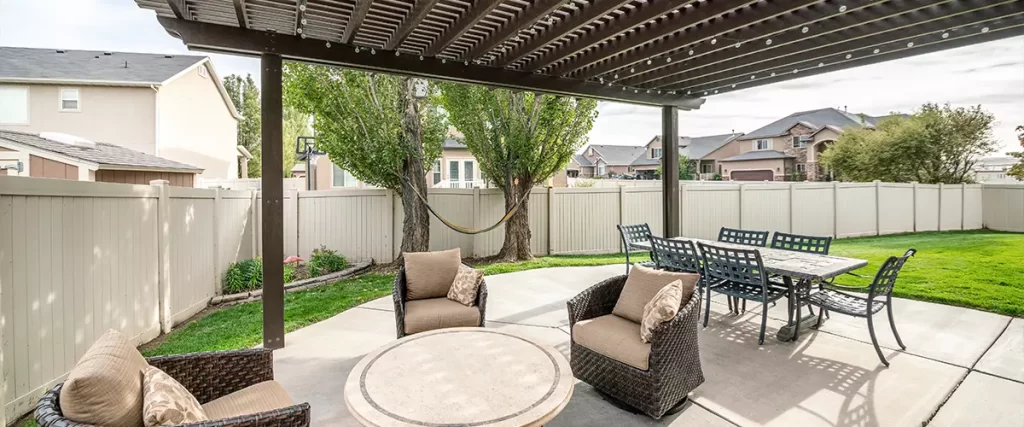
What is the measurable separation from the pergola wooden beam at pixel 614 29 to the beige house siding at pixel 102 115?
11787 mm

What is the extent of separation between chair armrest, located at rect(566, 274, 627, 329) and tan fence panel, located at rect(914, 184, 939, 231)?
1219cm

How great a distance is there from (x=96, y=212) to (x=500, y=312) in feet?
10.6

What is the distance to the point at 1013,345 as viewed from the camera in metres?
3.43

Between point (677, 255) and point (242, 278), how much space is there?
16.7 ft

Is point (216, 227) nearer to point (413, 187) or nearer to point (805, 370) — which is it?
point (413, 187)

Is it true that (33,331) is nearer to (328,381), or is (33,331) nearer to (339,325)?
(328,381)

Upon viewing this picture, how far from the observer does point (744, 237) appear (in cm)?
505

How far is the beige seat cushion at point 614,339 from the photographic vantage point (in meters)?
2.40

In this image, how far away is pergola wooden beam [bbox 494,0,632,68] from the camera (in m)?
2.81

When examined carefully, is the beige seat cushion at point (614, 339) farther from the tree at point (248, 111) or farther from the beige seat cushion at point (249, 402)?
the tree at point (248, 111)

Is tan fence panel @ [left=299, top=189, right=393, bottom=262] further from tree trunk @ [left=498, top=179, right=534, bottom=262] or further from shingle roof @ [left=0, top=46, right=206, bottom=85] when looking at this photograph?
shingle roof @ [left=0, top=46, right=206, bottom=85]

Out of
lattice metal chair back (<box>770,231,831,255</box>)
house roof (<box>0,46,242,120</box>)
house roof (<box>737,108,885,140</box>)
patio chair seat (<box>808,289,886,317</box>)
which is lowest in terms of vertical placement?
patio chair seat (<box>808,289,886,317</box>)

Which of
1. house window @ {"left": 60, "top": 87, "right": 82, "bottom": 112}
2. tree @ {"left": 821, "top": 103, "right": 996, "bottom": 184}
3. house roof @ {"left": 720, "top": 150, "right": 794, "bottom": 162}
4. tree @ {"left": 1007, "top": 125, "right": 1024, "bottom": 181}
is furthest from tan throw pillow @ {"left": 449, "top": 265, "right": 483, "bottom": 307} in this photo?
house roof @ {"left": 720, "top": 150, "right": 794, "bottom": 162}

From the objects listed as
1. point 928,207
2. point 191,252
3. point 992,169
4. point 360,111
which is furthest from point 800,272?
point 992,169
